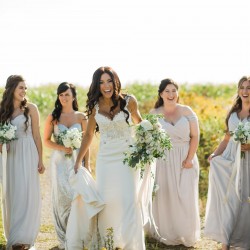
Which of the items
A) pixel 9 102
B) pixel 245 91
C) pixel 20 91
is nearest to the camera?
pixel 245 91

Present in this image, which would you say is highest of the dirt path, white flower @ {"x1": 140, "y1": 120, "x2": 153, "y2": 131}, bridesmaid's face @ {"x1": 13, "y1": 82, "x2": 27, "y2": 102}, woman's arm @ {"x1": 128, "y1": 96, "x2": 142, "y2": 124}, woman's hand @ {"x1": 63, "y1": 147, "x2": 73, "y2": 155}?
bridesmaid's face @ {"x1": 13, "y1": 82, "x2": 27, "y2": 102}

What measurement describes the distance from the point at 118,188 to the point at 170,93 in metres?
2.23

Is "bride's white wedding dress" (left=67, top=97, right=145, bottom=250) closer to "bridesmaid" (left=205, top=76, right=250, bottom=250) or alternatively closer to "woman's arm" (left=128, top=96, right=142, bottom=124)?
"woman's arm" (left=128, top=96, right=142, bottom=124)

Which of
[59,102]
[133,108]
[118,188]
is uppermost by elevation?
[59,102]

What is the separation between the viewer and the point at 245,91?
8.53 m

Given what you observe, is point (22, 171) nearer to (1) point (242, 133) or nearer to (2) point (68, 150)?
(2) point (68, 150)

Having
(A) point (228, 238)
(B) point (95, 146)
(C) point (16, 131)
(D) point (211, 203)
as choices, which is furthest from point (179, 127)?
(B) point (95, 146)

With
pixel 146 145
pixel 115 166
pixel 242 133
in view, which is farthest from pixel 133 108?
pixel 242 133

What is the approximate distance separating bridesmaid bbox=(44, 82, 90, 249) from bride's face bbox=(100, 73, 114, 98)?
6.47 feet

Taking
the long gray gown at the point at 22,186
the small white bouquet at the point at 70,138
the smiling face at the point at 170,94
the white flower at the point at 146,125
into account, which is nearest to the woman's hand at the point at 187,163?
the smiling face at the point at 170,94

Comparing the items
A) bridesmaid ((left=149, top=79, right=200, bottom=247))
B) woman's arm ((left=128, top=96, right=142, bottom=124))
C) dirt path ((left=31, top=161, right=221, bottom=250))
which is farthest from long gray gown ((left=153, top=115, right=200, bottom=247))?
woman's arm ((left=128, top=96, right=142, bottom=124))

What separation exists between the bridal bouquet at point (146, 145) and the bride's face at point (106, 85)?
23.0 inches

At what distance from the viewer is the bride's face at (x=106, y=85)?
771 centimetres

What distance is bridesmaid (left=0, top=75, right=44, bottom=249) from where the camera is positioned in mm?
9094
